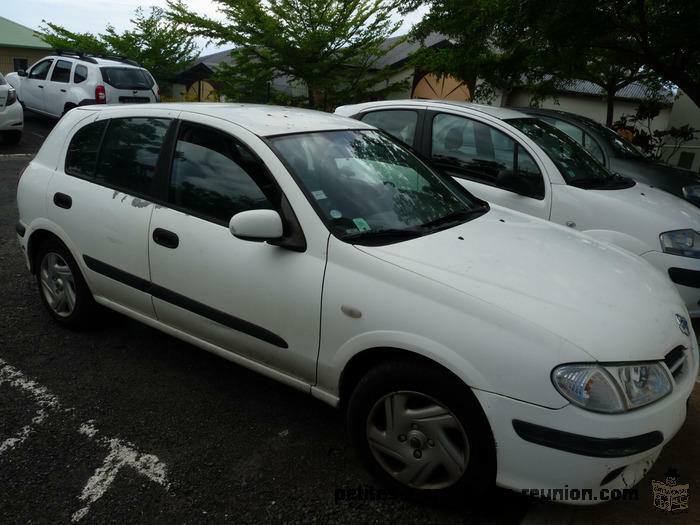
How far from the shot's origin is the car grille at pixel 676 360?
243 cm

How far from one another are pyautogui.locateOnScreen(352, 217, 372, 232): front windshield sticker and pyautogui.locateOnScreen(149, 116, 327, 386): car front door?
22cm

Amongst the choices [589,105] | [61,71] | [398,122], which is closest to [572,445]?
[398,122]

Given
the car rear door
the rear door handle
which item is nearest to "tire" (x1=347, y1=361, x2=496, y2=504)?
the car rear door

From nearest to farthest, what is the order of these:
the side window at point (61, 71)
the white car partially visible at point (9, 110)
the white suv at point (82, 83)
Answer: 1. the white car partially visible at point (9, 110)
2. the white suv at point (82, 83)
3. the side window at point (61, 71)

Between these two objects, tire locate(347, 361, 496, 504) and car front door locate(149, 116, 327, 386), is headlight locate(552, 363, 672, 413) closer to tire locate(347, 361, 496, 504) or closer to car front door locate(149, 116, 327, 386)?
tire locate(347, 361, 496, 504)

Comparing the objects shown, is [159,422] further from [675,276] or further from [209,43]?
[209,43]

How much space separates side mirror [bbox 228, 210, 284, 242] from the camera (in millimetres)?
2682

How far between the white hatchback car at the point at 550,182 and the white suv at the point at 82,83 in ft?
32.3

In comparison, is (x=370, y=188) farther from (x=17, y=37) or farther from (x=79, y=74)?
(x=17, y=37)

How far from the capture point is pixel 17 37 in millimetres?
34438

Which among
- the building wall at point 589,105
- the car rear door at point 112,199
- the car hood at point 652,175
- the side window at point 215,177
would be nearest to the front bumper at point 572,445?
the side window at point 215,177

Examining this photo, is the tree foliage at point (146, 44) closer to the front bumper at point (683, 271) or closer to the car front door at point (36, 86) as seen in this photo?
the car front door at point (36, 86)

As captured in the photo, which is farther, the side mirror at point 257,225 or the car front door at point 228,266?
the car front door at point 228,266

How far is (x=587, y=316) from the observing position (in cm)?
234
